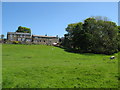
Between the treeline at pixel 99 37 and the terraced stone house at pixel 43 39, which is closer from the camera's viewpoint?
the treeline at pixel 99 37

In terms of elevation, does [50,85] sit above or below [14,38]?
below

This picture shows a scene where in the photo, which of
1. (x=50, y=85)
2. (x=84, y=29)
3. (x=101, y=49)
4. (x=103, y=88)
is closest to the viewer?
(x=103, y=88)

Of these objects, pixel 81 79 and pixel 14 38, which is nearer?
pixel 81 79

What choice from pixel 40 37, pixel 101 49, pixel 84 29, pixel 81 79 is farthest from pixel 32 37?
pixel 81 79

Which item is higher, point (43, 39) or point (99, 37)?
point (43, 39)

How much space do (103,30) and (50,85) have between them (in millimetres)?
42960

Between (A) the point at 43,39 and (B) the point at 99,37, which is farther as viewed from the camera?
(A) the point at 43,39

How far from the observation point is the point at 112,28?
47000 millimetres

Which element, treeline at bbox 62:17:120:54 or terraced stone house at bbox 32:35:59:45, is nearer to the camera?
treeline at bbox 62:17:120:54

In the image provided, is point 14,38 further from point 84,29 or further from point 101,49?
point 101,49

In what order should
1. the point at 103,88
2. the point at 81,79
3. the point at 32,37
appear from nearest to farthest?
the point at 103,88, the point at 81,79, the point at 32,37

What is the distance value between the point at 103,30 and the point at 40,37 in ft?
209

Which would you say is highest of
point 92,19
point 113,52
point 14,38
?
point 92,19

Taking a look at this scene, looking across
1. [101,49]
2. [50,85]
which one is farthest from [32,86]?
[101,49]
